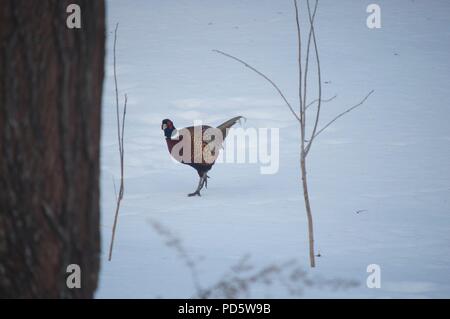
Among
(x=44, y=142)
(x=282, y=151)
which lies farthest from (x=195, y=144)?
(x=44, y=142)

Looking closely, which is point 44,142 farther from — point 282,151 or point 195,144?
point 282,151

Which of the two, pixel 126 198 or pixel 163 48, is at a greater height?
pixel 163 48

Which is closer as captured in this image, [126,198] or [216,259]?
[216,259]

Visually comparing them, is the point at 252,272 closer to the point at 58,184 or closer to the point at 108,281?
the point at 108,281

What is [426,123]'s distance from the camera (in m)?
8.39

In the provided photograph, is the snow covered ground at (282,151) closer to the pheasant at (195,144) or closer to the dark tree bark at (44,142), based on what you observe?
the pheasant at (195,144)

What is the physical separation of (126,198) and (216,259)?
87.9 inches

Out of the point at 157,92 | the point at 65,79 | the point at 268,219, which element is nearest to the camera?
the point at 65,79

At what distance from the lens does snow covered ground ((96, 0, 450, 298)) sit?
356cm

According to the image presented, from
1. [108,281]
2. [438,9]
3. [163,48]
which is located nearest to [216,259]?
[108,281]

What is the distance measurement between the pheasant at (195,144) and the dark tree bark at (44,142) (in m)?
3.99

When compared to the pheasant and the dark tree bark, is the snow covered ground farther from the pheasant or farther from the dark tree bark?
the dark tree bark

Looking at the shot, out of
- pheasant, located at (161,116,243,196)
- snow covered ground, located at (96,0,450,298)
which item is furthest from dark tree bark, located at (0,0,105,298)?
pheasant, located at (161,116,243,196)

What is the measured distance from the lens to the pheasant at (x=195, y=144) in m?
5.71
